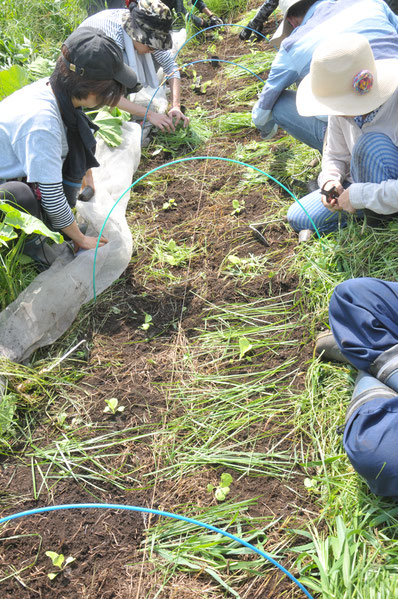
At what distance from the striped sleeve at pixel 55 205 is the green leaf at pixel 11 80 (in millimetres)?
1037

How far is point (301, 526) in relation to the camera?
1557 millimetres

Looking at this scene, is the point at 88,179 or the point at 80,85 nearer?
the point at 80,85

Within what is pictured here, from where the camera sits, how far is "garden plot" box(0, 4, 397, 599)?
4.97 feet

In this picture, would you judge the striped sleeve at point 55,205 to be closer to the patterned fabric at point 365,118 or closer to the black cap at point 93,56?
the black cap at point 93,56

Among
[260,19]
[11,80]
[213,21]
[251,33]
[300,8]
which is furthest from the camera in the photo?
[213,21]

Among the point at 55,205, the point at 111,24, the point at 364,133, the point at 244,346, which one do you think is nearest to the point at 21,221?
the point at 55,205

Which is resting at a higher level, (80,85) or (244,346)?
(80,85)

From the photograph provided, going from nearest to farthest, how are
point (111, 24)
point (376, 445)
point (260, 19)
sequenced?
1. point (376, 445)
2. point (111, 24)
3. point (260, 19)

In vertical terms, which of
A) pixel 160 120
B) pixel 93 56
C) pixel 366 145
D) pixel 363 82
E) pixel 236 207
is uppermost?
pixel 93 56

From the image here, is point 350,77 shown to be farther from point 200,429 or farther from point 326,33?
point 200,429

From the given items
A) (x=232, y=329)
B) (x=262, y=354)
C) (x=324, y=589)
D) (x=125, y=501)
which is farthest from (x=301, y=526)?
(x=232, y=329)

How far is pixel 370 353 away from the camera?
1.71 metres

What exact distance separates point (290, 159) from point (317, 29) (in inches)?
30.3

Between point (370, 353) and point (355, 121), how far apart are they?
1.05 m
